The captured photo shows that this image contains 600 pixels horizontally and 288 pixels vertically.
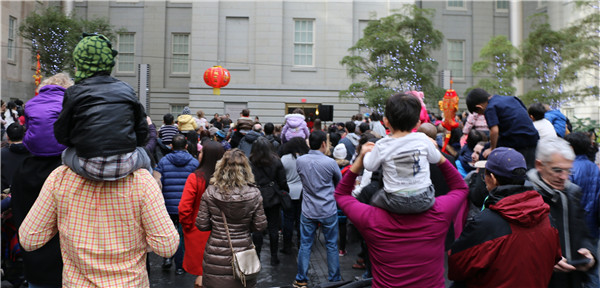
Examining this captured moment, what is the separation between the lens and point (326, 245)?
6.71 metres

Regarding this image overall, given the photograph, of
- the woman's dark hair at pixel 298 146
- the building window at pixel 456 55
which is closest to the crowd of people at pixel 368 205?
the woman's dark hair at pixel 298 146

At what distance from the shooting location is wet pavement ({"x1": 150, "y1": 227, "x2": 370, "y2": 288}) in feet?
22.4

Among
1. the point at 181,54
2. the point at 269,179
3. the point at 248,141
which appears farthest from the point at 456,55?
the point at 269,179

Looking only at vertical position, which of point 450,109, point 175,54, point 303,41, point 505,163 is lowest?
point 505,163

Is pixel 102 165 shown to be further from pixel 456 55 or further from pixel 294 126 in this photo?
pixel 456 55

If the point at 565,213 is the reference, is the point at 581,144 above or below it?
above

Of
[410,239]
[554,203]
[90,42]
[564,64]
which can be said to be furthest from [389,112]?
[564,64]

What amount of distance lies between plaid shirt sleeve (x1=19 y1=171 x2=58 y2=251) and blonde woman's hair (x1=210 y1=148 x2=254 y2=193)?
2484 millimetres

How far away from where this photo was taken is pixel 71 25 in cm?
2644

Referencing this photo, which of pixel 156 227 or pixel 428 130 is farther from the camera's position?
pixel 428 130

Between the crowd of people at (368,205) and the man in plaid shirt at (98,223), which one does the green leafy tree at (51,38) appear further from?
the man in plaid shirt at (98,223)

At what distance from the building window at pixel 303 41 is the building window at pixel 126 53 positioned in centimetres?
1145

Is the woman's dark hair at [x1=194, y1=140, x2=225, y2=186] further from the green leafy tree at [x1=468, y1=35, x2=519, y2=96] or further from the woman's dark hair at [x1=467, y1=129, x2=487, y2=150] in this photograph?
the green leafy tree at [x1=468, y1=35, x2=519, y2=96]

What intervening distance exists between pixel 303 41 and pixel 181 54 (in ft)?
Answer: 29.1
